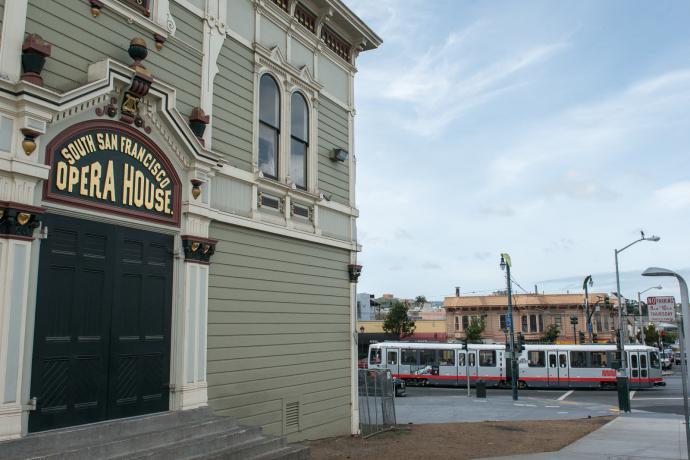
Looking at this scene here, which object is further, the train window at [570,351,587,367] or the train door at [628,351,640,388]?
the train window at [570,351,587,367]

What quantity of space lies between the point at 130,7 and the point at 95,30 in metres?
0.79

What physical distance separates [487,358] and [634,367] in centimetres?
843

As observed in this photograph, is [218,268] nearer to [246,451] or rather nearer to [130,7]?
[246,451]

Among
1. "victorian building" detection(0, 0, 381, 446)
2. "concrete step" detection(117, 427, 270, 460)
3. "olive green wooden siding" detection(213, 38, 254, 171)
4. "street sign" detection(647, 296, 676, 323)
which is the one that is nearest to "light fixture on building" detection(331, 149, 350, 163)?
"victorian building" detection(0, 0, 381, 446)

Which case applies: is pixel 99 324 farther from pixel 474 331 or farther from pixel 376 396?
pixel 474 331

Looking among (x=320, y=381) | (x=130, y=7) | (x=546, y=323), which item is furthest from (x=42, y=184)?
(x=546, y=323)

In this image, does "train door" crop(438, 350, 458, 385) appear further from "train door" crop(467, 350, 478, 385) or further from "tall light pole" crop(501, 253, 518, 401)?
"tall light pole" crop(501, 253, 518, 401)

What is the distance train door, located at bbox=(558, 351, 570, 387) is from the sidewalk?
57.3 ft

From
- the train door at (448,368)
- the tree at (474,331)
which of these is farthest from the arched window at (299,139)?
the tree at (474,331)

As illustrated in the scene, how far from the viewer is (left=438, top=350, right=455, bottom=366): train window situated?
3669 centimetres

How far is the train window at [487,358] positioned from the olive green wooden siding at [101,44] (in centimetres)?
3035

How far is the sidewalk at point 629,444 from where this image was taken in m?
11.7

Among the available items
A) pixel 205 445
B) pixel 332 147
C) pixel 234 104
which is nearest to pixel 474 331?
pixel 332 147

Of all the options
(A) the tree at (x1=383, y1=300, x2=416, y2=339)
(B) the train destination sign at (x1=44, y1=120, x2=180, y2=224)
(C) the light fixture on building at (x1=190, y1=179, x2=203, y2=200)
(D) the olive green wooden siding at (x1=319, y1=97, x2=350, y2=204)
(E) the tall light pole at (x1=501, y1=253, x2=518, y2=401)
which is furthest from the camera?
(A) the tree at (x1=383, y1=300, x2=416, y2=339)
